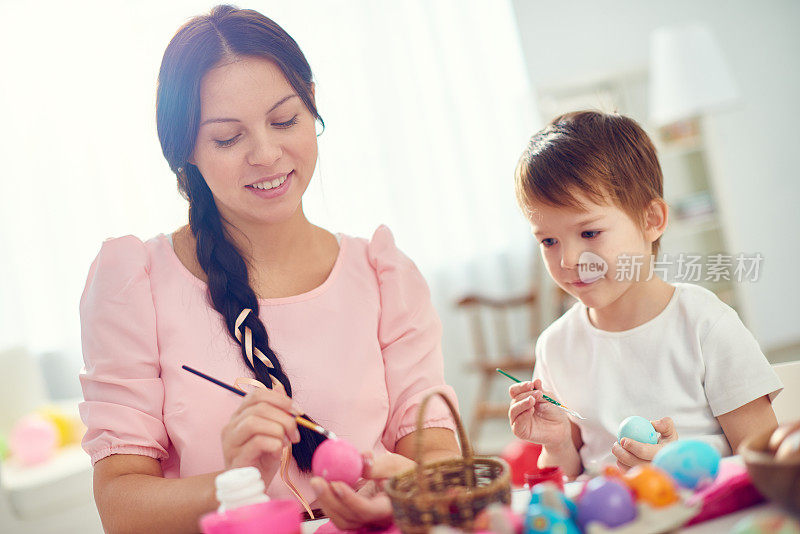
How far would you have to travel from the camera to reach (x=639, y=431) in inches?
42.6

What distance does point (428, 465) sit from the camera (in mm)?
839

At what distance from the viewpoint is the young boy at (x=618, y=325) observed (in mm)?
1222

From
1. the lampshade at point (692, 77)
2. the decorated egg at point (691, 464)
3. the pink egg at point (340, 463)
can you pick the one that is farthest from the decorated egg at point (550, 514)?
the lampshade at point (692, 77)

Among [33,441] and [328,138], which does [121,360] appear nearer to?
[33,441]

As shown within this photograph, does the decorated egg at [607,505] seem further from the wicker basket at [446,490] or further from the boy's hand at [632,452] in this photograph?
the boy's hand at [632,452]

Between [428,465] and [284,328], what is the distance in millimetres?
481

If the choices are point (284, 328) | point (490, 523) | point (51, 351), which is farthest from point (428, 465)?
point (51, 351)

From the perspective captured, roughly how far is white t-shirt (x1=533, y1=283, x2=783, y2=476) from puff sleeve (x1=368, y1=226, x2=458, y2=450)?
26 cm

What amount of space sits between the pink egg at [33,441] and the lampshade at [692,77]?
3.17 m

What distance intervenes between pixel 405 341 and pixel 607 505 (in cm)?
61

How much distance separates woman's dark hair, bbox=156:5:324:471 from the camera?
1.18 meters

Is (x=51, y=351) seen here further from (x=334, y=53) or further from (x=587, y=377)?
(x=587, y=377)

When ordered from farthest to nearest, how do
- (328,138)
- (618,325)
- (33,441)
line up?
(328,138), (33,441), (618,325)

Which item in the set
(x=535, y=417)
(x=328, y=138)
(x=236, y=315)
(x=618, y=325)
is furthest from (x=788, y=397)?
(x=328, y=138)
